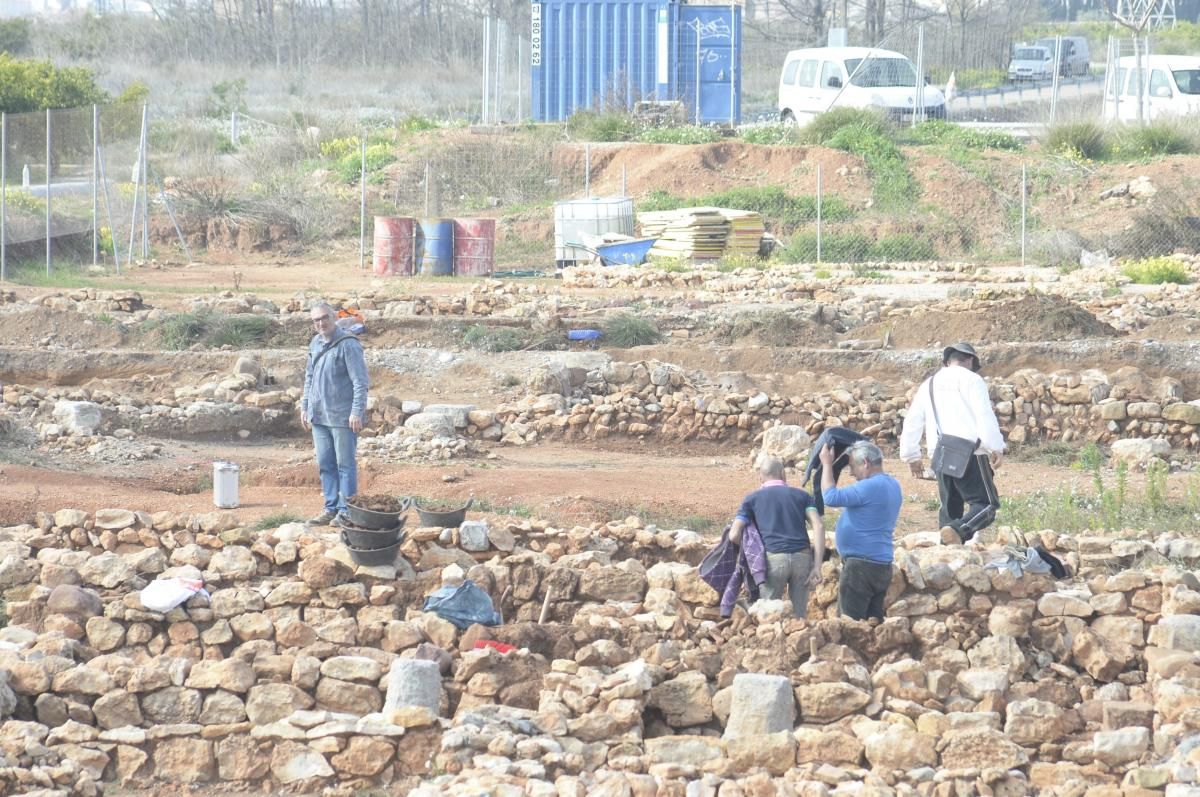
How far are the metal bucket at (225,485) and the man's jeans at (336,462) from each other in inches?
45.8

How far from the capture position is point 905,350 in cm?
1825

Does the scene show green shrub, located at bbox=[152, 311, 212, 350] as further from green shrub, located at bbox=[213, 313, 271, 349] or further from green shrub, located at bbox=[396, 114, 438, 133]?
green shrub, located at bbox=[396, 114, 438, 133]

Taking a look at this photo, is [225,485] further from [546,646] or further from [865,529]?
[865,529]

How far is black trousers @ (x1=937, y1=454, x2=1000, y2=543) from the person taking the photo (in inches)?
403

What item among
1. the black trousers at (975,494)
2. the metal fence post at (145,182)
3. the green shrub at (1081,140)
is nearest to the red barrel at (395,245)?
the metal fence post at (145,182)

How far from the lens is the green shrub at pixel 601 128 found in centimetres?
3469

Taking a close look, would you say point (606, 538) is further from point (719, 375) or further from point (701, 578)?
A: point (719, 375)

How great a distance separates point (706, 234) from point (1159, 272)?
7.13 meters

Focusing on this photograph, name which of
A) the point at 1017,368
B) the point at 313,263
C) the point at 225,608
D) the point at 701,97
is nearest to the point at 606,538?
the point at 225,608

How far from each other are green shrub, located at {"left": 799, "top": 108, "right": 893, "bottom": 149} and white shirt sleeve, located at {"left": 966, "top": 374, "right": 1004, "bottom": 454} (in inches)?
895

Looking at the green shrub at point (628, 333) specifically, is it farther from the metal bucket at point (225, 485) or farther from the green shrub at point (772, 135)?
the green shrub at point (772, 135)

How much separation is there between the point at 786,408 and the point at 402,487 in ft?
14.8

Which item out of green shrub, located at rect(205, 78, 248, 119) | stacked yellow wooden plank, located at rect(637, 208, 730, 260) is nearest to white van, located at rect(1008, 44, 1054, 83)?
stacked yellow wooden plank, located at rect(637, 208, 730, 260)

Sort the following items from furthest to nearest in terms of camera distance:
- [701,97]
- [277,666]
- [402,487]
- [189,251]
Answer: [701,97], [189,251], [402,487], [277,666]
